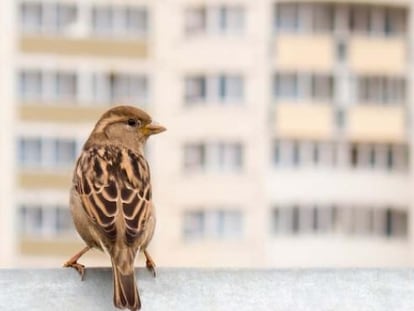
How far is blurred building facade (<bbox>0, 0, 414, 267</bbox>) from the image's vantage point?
43.4 m

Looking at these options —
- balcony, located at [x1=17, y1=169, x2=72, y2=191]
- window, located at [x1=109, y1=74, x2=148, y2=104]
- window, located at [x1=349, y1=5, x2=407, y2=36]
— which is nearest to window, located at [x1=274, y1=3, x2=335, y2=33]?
window, located at [x1=349, y1=5, x2=407, y2=36]

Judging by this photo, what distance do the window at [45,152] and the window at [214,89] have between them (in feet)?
10.1

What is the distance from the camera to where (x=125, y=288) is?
15.3 ft

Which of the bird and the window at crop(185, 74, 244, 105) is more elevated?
the window at crop(185, 74, 244, 105)

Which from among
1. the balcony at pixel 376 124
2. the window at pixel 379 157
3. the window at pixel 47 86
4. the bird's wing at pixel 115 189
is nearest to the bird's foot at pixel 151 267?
the bird's wing at pixel 115 189

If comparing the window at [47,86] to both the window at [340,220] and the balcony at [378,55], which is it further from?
the balcony at [378,55]

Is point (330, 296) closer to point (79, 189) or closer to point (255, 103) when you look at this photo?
point (79, 189)

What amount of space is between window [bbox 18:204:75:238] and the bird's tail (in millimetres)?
38356

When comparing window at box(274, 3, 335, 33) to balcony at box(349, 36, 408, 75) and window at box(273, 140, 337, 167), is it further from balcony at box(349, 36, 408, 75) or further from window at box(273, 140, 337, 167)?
window at box(273, 140, 337, 167)

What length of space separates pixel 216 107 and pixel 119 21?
10.2 ft

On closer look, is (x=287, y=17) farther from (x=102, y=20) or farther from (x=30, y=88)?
(x=30, y=88)

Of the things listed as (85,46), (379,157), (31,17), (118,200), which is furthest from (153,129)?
(379,157)

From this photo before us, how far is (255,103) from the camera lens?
43875mm

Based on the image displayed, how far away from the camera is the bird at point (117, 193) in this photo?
18.4ft
